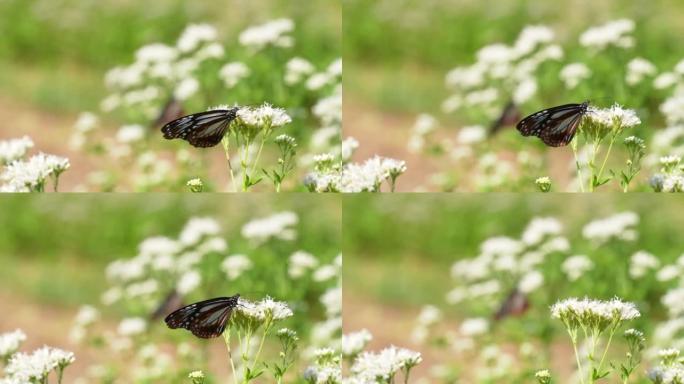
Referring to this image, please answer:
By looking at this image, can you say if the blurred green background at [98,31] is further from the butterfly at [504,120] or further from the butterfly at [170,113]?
the butterfly at [504,120]

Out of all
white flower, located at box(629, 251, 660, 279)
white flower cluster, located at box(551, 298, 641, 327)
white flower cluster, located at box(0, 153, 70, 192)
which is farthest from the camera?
white flower, located at box(629, 251, 660, 279)

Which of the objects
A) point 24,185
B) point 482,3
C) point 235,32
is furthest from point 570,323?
point 24,185

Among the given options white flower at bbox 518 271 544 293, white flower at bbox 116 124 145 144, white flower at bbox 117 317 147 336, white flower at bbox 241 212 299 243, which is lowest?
white flower at bbox 117 317 147 336

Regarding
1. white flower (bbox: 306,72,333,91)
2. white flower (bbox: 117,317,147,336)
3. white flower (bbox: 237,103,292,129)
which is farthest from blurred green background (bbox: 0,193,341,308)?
white flower (bbox: 306,72,333,91)

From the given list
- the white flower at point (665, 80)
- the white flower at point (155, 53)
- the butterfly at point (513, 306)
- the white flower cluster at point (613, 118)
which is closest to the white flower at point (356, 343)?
the butterfly at point (513, 306)

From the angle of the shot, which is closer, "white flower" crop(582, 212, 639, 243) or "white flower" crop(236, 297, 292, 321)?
"white flower" crop(236, 297, 292, 321)

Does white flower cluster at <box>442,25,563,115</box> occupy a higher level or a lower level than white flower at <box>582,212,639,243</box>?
higher

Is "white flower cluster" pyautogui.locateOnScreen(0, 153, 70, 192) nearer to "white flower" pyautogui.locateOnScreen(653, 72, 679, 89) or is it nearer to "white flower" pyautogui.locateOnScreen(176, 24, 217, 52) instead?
"white flower" pyautogui.locateOnScreen(176, 24, 217, 52)
